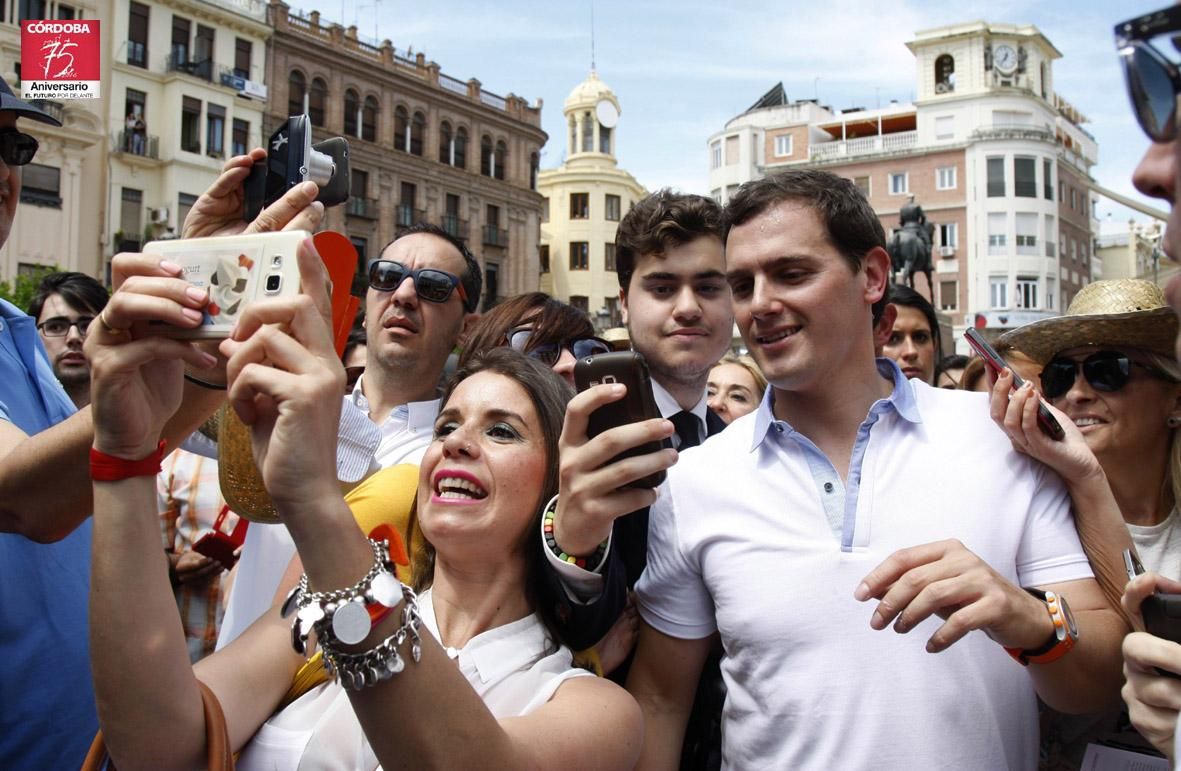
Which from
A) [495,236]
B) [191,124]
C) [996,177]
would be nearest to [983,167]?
[996,177]

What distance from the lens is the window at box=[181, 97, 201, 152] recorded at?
32.0 meters

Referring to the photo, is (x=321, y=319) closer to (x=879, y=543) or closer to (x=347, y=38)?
(x=879, y=543)

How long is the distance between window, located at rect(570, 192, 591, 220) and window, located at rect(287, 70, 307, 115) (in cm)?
1943

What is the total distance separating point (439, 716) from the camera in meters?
1.68

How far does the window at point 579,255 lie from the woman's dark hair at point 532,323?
48.3 meters

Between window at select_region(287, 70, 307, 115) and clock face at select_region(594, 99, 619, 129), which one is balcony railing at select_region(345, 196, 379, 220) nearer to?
window at select_region(287, 70, 307, 115)

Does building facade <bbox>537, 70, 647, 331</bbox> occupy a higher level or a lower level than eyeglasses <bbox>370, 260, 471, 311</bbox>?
higher

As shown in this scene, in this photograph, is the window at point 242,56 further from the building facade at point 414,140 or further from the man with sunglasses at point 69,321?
the man with sunglasses at point 69,321

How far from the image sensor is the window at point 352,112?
37.4 metres

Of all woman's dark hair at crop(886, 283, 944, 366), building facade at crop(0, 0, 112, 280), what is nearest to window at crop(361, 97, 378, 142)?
building facade at crop(0, 0, 112, 280)

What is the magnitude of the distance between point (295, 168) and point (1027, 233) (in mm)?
55018

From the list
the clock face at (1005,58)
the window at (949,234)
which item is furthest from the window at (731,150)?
the clock face at (1005,58)

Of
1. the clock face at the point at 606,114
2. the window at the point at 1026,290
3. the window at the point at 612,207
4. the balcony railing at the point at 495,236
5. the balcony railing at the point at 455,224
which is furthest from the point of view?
the clock face at the point at 606,114

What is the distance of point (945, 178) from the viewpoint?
52.3m
